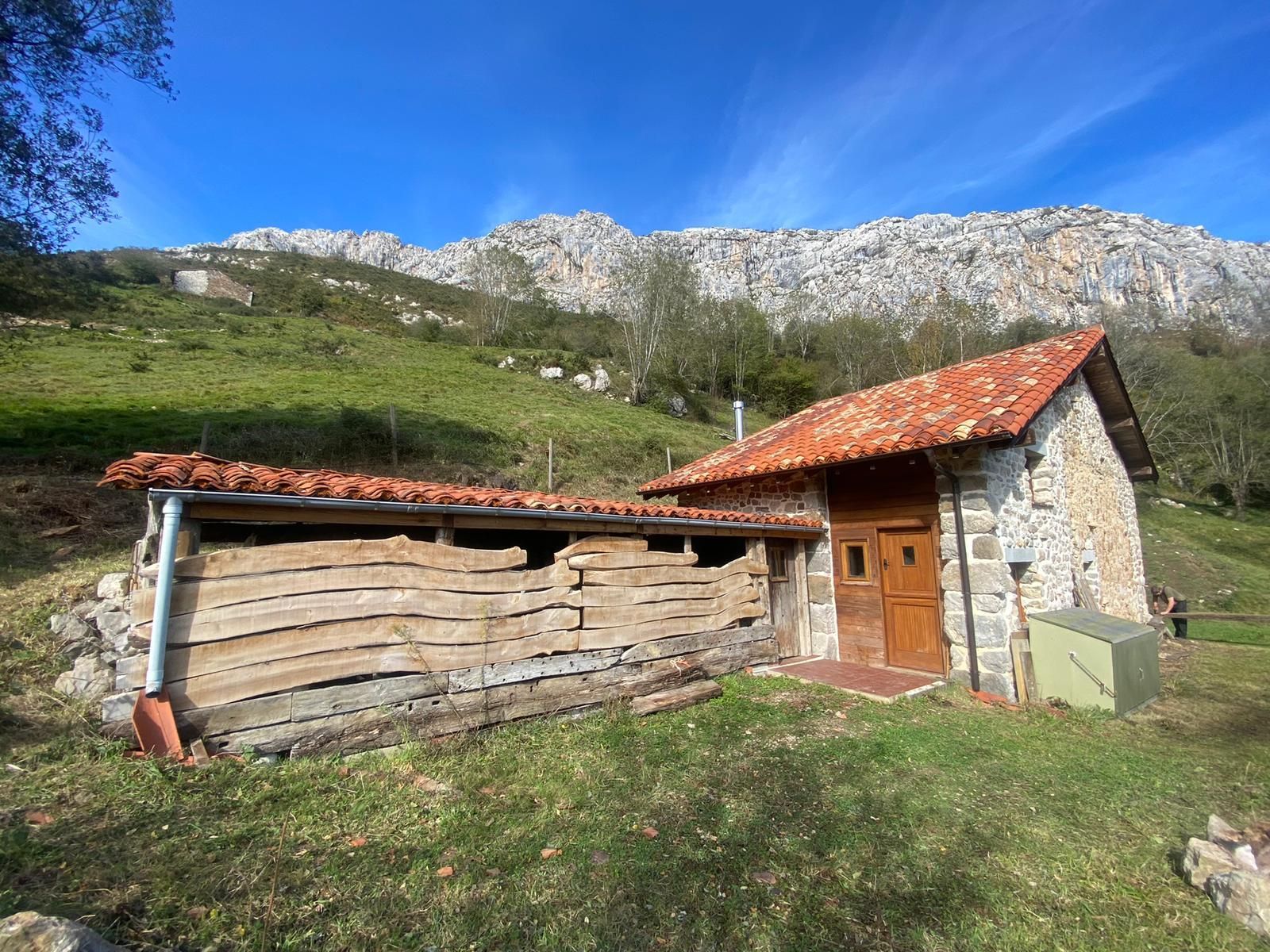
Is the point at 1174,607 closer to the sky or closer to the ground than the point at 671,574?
closer to the ground

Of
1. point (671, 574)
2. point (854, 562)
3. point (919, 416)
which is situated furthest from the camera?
point (854, 562)

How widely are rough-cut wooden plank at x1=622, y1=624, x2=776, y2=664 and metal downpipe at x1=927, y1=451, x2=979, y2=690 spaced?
2475 mm

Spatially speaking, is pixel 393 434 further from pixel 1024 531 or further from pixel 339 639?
pixel 1024 531

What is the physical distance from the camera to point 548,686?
555 centimetres

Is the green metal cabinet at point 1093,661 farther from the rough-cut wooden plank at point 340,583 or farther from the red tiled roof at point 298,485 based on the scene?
the rough-cut wooden plank at point 340,583

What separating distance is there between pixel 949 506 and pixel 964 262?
68.9 meters

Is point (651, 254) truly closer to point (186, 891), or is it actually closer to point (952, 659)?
point (952, 659)

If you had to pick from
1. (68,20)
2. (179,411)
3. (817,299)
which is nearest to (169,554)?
(68,20)

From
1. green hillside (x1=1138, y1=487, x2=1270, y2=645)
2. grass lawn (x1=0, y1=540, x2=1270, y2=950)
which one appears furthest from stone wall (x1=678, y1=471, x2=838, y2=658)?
green hillside (x1=1138, y1=487, x2=1270, y2=645)

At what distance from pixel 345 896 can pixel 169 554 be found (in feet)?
8.22

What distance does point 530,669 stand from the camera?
5.45 metres

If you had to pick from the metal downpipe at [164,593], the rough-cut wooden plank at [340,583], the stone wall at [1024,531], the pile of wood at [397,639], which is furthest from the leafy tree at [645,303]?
the metal downpipe at [164,593]

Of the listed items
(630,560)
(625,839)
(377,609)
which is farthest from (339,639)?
(630,560)

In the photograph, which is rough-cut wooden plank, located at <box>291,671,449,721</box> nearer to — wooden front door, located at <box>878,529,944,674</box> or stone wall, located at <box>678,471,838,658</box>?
stone wall, located at <box>678,471,838,658</box>
